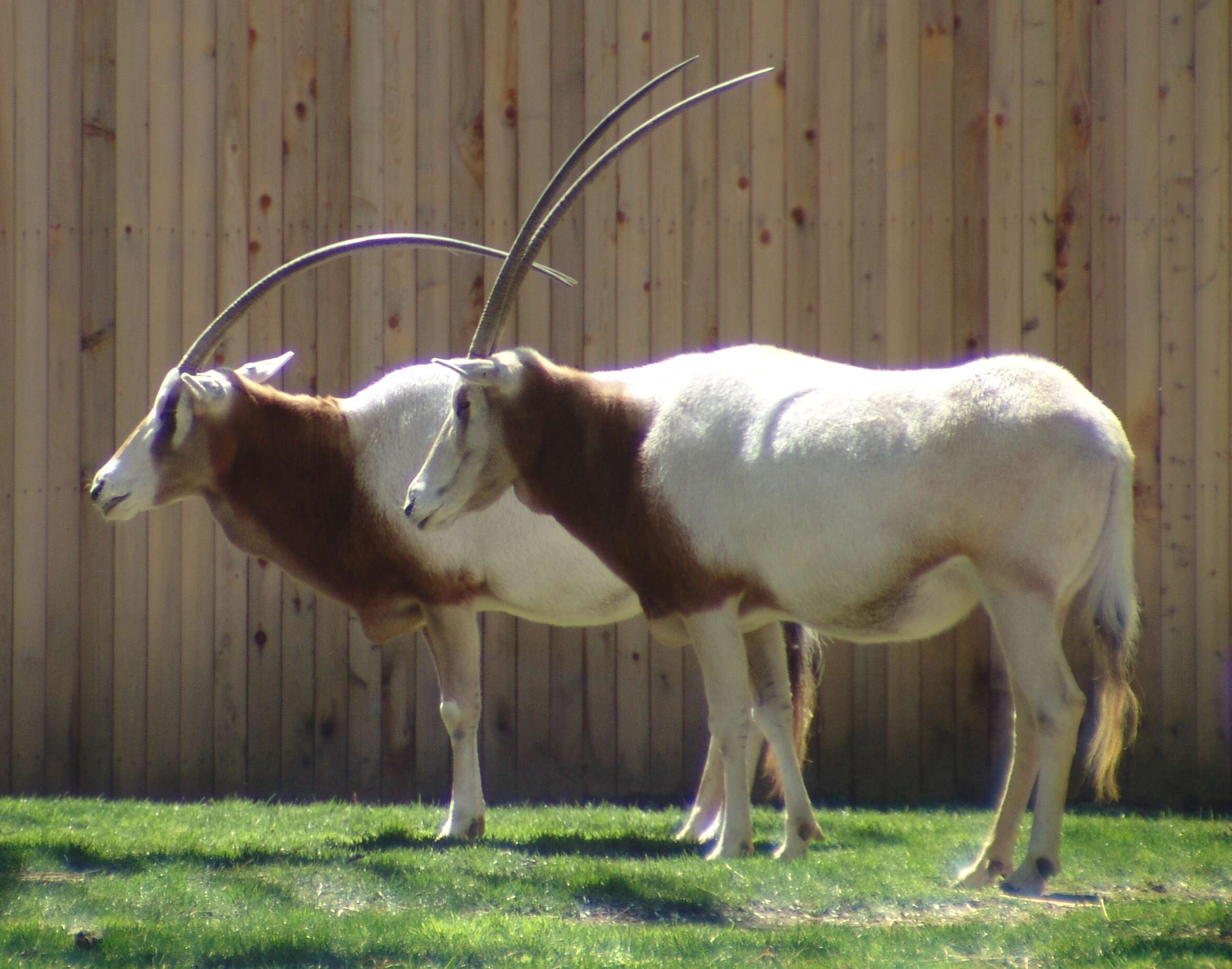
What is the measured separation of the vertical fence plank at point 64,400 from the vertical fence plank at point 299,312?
4.09 ft

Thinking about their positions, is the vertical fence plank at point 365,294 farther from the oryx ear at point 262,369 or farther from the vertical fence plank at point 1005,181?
the vertical fence plank at point 1005,181

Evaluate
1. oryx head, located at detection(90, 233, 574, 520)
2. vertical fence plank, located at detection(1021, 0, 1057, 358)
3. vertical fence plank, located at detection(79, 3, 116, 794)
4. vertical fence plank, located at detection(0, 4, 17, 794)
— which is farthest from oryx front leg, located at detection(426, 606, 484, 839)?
vertical fence plank, located at detection(1021, 0, 1057, 358)

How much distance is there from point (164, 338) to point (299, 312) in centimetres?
82

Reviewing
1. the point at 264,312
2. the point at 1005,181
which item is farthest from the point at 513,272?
the point at 1005,181

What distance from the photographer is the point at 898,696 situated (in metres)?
8.82

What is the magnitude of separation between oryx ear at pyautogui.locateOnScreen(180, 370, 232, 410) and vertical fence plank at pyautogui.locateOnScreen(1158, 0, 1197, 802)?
5212 mm

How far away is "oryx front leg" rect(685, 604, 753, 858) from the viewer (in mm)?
6059

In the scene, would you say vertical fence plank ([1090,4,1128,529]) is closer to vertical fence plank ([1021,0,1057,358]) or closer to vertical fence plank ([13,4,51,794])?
vertical fence plank ([1021,0,1057,358])

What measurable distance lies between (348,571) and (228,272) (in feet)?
9.04

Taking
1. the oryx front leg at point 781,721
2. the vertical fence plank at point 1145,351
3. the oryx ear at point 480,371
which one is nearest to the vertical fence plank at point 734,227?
the vertical fence plank at point 1145,351

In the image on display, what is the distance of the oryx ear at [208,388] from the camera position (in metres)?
7.09

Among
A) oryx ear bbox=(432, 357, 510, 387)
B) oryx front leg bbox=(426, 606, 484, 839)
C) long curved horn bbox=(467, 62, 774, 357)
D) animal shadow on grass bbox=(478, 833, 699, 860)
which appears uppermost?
long curved horn bbox=(467, 62, 774, 357)

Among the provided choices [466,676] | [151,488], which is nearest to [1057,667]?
[466,676]

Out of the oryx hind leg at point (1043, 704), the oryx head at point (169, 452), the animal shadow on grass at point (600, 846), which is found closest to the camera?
the oryx hind leg at point (1043, 704)
